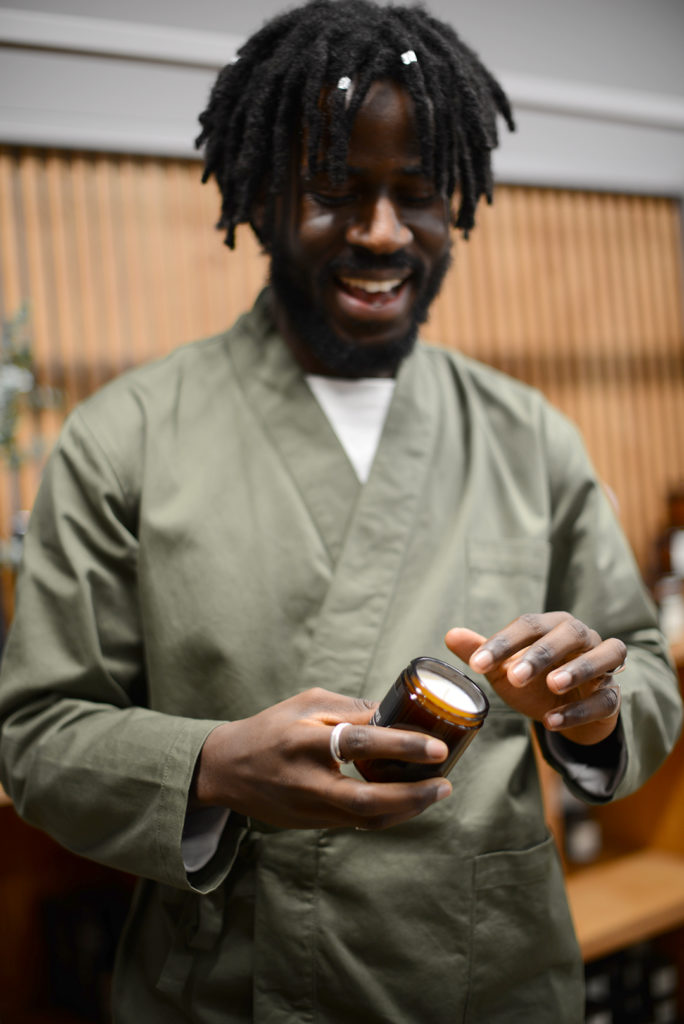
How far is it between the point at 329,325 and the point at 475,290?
5.40 feet

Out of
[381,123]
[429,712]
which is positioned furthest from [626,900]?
[381,123]

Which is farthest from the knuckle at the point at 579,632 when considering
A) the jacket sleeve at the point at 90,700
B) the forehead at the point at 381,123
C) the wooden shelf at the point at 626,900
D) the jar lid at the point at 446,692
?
the wooden shelf at the point at 626,900

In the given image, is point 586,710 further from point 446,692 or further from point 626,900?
point 626,900

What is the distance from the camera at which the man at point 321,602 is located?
0.99 m

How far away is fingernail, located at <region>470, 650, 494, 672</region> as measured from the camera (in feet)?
2.66

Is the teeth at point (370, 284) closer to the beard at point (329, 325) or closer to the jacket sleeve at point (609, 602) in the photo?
the beard at point (329, 325)

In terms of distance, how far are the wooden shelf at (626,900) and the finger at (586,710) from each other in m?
1.24

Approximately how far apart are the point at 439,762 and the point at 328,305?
2.14ft

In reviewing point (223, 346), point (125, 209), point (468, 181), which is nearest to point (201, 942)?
point (223, 346)

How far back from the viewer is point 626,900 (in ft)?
6.75

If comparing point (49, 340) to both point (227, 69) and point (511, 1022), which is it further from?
point (511, 1022)

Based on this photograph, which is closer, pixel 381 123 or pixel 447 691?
pixel 447 691

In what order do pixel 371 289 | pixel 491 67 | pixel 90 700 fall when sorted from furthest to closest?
pixel 491 67 < pixel 371 289 < pixel 90 700

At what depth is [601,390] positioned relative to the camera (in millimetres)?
2867
